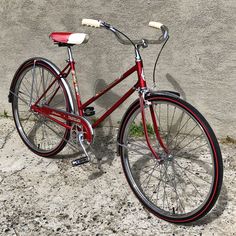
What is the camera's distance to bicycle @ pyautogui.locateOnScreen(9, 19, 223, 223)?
2.68 meters

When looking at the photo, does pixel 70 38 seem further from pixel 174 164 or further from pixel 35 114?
pixel 174 164

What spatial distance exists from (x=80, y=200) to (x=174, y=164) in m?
0.84

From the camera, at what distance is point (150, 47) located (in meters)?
3.65

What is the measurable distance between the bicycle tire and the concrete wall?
0.26m

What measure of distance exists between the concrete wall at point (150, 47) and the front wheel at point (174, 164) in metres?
0.31

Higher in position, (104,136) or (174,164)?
(174,164)

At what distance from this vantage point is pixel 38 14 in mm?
3869

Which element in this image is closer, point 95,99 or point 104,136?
point 95,99

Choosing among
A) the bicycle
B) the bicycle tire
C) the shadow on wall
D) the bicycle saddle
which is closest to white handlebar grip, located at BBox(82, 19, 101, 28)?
the bicycle

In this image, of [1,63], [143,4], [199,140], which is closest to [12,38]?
A: [1,63]

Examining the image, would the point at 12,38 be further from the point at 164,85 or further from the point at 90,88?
the point at 164,85

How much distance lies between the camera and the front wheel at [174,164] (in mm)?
2584

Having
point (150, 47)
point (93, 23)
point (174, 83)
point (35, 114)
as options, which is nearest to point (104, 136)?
point (35, 114)

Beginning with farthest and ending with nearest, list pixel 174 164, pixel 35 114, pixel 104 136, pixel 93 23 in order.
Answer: pixel 104 136 < pixel 35 114 < pixel 174 164 < pixel 93 23
